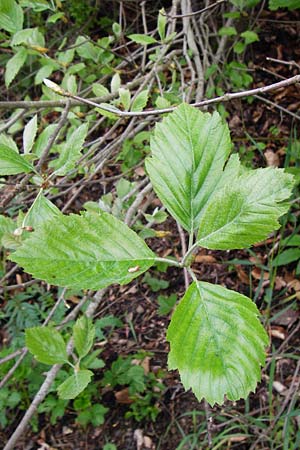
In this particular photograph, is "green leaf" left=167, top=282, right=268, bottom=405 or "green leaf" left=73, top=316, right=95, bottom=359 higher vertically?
"green leaf" left=167, top=282, right=268, bottom=405

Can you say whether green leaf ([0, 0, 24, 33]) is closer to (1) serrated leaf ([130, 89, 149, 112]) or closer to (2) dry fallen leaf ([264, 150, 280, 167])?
(1) serrated leaf ([130, 89, 149, 112])

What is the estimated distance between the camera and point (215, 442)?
6.25 ft

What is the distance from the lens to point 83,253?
74cm

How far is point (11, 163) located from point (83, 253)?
303 mm

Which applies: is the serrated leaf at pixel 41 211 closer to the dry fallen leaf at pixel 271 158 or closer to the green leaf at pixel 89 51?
the green leaf at pixel 89 51

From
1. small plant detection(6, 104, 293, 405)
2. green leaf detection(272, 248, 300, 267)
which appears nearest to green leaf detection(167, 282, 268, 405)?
small plant detection(6, 104, 293, 405)

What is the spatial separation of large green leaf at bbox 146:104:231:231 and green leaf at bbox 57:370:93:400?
506 mm

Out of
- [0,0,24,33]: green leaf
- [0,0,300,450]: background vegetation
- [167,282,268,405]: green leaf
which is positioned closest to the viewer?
Answer: [167,282,268,405]: green leaf

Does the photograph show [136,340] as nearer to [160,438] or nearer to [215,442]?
[160,438]

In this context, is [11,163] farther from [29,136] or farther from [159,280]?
[159,280]

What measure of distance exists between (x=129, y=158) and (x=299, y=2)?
778 mm

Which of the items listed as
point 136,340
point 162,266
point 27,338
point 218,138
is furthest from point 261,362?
point 136,340

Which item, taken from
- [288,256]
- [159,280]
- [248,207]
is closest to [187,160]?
[248,207]

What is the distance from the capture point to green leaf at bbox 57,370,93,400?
42.6 inches
